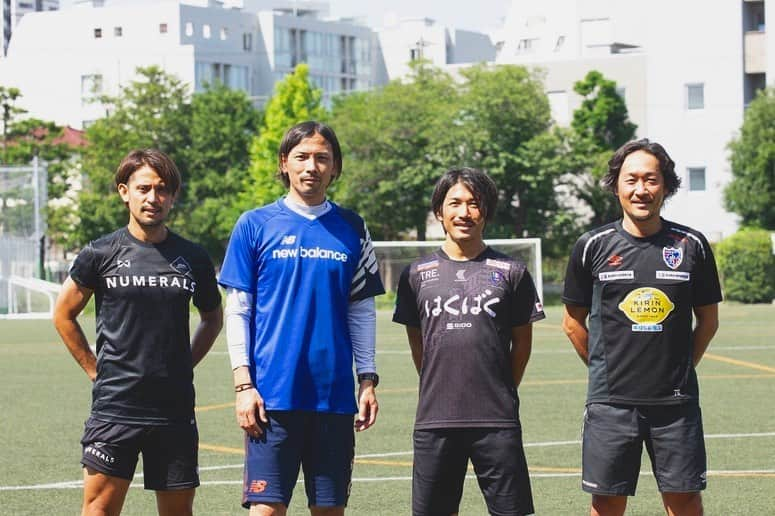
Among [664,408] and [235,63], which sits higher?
[235,63]

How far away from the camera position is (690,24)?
57000 millimetres

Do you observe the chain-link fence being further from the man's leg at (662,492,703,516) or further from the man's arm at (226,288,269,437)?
the man's leg at (662,492,703,516)

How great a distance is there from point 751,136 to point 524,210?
8106 mm

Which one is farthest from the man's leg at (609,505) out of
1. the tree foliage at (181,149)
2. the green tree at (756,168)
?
the tree foliage at (181,149)

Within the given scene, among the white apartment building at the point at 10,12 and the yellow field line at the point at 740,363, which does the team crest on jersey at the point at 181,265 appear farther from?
the white apartment building at the point at 10,12

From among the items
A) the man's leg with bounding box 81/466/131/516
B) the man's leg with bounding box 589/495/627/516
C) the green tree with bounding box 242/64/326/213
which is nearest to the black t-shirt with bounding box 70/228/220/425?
the man's leg with bounding box 81/466/131/516

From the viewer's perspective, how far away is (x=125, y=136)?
209 feet

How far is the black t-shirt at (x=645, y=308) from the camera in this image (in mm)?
6422

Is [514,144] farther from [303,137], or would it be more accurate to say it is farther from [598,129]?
[303,137]

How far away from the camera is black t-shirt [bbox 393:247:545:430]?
6.21m

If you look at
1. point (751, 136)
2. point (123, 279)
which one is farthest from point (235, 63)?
point (123, 279)

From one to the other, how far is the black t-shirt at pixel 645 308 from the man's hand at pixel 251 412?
1.53m

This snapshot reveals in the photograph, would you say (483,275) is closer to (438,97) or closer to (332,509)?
(332,509)

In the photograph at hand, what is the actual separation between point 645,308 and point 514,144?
44834 mm
